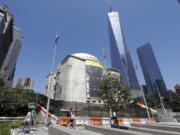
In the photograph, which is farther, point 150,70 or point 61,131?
point 150,70

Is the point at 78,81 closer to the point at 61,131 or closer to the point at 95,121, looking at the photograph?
the point at 95,121

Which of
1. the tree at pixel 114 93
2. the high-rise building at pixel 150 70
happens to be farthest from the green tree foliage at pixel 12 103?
the high-rise building at pixel 150 70

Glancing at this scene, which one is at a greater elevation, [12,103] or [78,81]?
[78,81]

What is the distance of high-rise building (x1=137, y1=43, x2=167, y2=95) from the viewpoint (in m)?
90.7

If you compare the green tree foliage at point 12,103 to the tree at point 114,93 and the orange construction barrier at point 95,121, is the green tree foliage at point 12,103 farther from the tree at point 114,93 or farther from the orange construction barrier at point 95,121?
the tree at point 114,93

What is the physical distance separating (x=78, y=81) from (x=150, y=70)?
6052 cm

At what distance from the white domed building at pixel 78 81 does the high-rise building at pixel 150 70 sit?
127 ft

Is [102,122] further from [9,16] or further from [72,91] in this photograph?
[9,16]

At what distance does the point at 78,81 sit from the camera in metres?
71.8

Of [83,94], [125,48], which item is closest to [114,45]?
[125,48]

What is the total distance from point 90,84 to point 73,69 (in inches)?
527

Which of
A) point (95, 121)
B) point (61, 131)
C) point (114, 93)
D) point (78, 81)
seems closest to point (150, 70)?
point (78, 81)

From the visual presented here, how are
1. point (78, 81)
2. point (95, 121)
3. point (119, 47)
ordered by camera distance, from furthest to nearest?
point (119, 47) → point (78, 81) → point (95, 121)

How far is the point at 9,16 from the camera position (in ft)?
283
